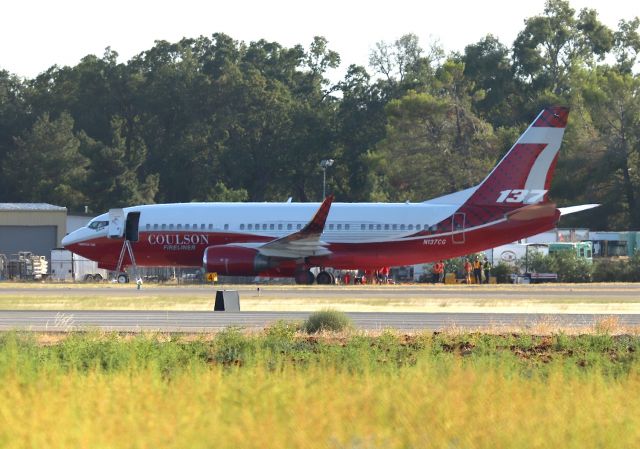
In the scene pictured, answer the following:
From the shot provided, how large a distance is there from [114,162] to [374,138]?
21.4m

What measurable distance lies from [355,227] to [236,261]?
5339 mm

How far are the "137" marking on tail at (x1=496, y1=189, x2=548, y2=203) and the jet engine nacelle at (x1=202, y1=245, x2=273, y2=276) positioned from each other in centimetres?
1023

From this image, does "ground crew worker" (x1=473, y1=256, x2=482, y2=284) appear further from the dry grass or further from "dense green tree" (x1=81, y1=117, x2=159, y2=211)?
"dense green tree" (x1=81, y1=117, x2=159, y2=211)

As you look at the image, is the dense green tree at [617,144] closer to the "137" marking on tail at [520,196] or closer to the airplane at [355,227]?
the airplane at [355,227]

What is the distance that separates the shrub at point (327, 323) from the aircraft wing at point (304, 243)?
79.8 feet

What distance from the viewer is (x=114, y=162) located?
100m

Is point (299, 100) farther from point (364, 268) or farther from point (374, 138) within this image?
point (364, 268)

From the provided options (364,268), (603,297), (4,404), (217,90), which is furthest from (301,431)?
(217,90)

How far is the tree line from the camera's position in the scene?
8750 cm

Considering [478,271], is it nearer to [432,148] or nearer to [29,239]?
[29,239]

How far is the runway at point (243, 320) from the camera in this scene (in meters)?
26.3

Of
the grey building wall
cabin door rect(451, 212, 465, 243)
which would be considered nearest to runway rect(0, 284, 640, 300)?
cabin door rect(451, 212, 465, 243)

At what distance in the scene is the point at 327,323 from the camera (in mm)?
25250

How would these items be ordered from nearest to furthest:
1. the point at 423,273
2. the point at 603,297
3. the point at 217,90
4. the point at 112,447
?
the point at 112,447 < the point at 603,297 < the point at 423,273 < the point at 217,90
